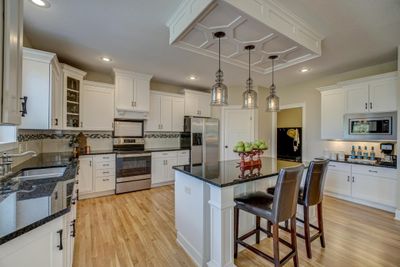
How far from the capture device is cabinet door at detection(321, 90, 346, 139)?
376 centimetres

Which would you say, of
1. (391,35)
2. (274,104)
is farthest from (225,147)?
(391,35)

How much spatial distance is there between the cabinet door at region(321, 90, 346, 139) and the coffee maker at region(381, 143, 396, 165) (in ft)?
2.13

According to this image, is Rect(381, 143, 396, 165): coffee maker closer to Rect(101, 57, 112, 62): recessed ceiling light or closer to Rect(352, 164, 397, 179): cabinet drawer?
Rect(352, 164, 397, 179): cabinet drawer

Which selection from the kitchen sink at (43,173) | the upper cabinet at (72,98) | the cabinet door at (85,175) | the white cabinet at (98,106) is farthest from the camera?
the white cabinet at (98,106)

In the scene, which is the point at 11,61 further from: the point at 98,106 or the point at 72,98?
the point at 98,106

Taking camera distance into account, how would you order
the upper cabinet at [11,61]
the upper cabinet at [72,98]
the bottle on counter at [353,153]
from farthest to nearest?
the bottle on counter at [353,153] < the upper cabinet at [72,98] < the upper cabinet at [11,61]

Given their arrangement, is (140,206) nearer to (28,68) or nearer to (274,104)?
(28,68)

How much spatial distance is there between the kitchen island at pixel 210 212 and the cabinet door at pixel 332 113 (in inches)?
107

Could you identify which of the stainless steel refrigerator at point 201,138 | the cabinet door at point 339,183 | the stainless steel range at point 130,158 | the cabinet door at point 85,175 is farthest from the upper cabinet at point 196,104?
the cabinet door at point 339,183

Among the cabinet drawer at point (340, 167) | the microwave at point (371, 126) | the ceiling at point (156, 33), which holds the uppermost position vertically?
the ceiling at point (156, 33)

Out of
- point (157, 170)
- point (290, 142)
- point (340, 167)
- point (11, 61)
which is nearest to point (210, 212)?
point (11, 61)

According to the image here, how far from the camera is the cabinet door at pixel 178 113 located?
16.2 feet

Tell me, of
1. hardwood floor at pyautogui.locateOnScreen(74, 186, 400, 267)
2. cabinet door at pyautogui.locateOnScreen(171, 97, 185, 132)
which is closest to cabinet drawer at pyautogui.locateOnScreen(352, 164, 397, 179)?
hardwood floor at pyautogui.locateOnScreen(74, 186, 400, 267)

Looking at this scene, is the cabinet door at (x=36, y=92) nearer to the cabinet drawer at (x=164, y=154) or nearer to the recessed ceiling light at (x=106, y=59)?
the recessed ceiling light at (x=106, y=59)
